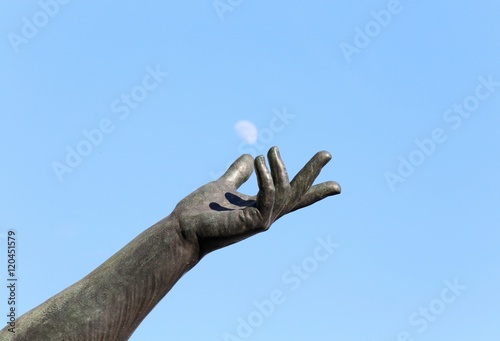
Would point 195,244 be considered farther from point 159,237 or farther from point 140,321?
point 140,321

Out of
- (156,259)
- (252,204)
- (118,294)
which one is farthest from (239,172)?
(118,294)

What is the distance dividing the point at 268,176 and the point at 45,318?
5.00ft

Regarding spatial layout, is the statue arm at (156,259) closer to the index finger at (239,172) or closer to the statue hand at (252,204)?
the statue hand at (252,204)

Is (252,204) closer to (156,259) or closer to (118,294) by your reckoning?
(156,259)

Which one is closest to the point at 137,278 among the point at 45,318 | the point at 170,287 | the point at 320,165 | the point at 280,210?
the point at 170,287

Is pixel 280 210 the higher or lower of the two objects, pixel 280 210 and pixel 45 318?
the lower

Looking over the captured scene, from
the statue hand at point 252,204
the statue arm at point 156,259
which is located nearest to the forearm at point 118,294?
the statue arm at point 156,259

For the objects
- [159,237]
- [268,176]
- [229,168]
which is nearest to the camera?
[268,176]

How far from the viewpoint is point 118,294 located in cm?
477

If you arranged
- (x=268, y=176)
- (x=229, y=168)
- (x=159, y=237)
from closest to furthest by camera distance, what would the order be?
(x=268, y=176) < (x=159, y=237) < (x=229, y=168)

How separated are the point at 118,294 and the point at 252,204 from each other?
93 centimetres

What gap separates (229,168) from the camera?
5.44 meters

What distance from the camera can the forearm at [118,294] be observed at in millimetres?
4723

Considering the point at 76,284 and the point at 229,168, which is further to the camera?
the point at 229,168
